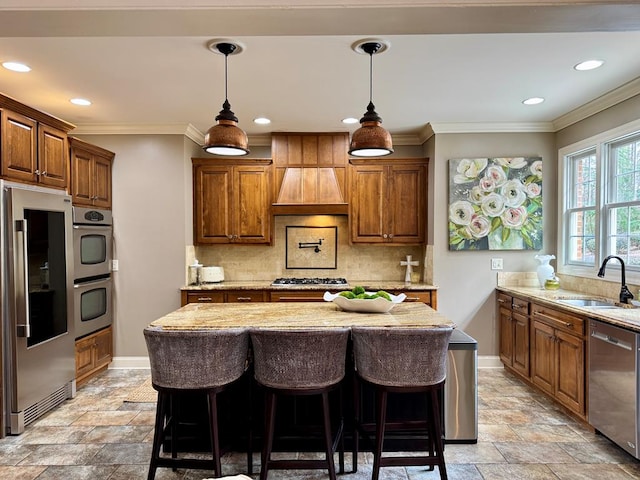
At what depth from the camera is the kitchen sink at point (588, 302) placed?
11.1 ft

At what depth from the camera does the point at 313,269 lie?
5.20 meters

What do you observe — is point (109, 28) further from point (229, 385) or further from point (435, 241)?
point (435, 241)

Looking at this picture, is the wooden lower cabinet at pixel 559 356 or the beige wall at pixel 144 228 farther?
the beige wall at pixel 144 228

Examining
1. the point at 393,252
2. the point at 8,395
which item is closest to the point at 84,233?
the point at 8,395

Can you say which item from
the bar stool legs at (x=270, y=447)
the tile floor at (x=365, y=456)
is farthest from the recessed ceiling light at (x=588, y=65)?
the bar stool legs at (x=270, y=447)

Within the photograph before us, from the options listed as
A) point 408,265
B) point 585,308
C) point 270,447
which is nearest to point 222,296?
point 408,265

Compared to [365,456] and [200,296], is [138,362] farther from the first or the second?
[365,456]

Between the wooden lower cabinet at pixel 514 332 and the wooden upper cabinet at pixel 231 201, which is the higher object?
the wooden upper cabinet at pixel 231 201

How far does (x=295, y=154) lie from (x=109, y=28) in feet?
10.1

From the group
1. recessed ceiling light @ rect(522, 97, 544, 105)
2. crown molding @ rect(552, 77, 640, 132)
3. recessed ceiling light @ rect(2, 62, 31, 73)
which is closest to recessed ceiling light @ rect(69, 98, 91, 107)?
recessed ceiling light @ rect(2, 62, 31, 73)

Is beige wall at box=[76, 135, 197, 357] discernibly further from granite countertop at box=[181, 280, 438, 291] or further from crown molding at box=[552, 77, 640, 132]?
crown molding at box=[552, 77, 640, 132]

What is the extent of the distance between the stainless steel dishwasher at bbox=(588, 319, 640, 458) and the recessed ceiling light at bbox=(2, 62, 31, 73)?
431 centimetres

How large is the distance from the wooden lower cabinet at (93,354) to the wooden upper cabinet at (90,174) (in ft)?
4.24

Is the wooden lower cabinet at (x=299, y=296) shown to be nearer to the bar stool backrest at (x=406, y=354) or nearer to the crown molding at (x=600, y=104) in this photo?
the bar stool backrest at (x=406, y=354)
